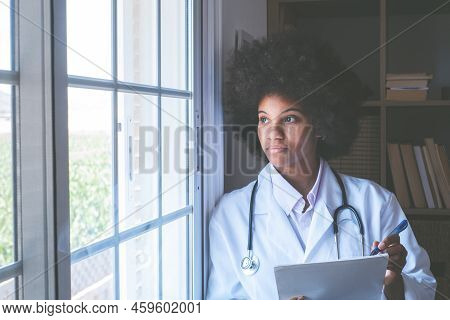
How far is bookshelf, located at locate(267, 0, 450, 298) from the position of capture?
125 cm

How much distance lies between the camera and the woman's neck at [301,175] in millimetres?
1166

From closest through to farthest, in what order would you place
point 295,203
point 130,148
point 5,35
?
point 5,35, point 130,148, point 295,203

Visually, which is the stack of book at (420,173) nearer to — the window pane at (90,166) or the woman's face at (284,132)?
the woman's face at (284,132)

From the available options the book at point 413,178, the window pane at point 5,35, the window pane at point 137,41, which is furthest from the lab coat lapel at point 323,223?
the window pane at point 5,35

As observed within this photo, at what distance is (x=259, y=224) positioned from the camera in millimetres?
1147

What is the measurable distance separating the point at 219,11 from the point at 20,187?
65cm

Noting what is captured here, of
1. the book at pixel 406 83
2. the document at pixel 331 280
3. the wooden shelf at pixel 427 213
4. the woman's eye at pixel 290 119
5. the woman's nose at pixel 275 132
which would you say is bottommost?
the document at pixel 331 280

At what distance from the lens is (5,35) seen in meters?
0.65

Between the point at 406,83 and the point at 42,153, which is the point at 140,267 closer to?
the point at 42,153

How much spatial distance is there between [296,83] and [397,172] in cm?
35

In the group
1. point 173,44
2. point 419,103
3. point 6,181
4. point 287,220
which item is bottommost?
point 287,220

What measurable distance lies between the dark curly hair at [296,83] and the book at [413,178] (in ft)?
0.53

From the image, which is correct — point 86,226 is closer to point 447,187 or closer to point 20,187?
point 20,187

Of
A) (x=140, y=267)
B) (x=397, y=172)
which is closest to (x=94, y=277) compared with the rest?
(x=140, y=267)
